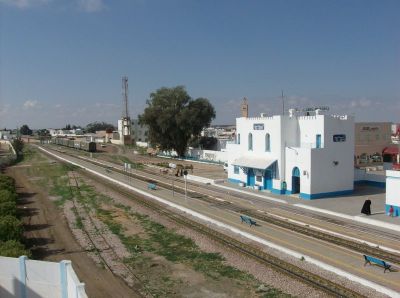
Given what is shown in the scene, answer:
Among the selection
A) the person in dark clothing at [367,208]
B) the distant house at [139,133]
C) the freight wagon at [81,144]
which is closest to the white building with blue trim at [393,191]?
the person in dark clothing at [367,208]

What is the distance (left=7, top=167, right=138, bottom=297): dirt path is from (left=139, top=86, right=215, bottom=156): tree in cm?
3312

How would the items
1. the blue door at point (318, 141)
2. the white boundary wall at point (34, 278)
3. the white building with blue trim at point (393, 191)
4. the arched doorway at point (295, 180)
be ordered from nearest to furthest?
the white boundary wall at point (34, 278), the white building with blue trim at point (393, 191), the blue door at point (318, 141), the arched doorway at point (295, 180)

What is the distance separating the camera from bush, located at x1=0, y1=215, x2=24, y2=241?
17.5 metres

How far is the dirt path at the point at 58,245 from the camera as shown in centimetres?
1402

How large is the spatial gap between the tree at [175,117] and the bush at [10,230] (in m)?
46.2

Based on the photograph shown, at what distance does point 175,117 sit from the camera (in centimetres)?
6419

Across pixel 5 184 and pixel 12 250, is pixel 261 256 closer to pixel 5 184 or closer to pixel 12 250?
pixel 12 250

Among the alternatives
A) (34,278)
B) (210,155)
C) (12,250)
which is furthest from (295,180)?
(210,155)

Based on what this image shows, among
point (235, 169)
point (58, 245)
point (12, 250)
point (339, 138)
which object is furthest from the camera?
point (235, 169)

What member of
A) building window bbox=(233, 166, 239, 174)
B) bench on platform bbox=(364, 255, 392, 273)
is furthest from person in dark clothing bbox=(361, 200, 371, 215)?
building window bbox=(233, 166, 239, 174)

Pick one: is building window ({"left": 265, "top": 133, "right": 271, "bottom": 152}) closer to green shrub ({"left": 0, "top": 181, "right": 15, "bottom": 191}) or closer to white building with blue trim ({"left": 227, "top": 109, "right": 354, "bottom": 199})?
white building with blue trim ({"left": 227, "top": 109, "right": 354, "bottom": 199})

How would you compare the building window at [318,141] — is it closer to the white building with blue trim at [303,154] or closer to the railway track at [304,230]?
the white building with blue trim at [303,154]

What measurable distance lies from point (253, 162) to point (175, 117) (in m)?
31.1

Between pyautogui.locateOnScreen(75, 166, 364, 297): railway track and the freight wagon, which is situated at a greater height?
the freight wagon
